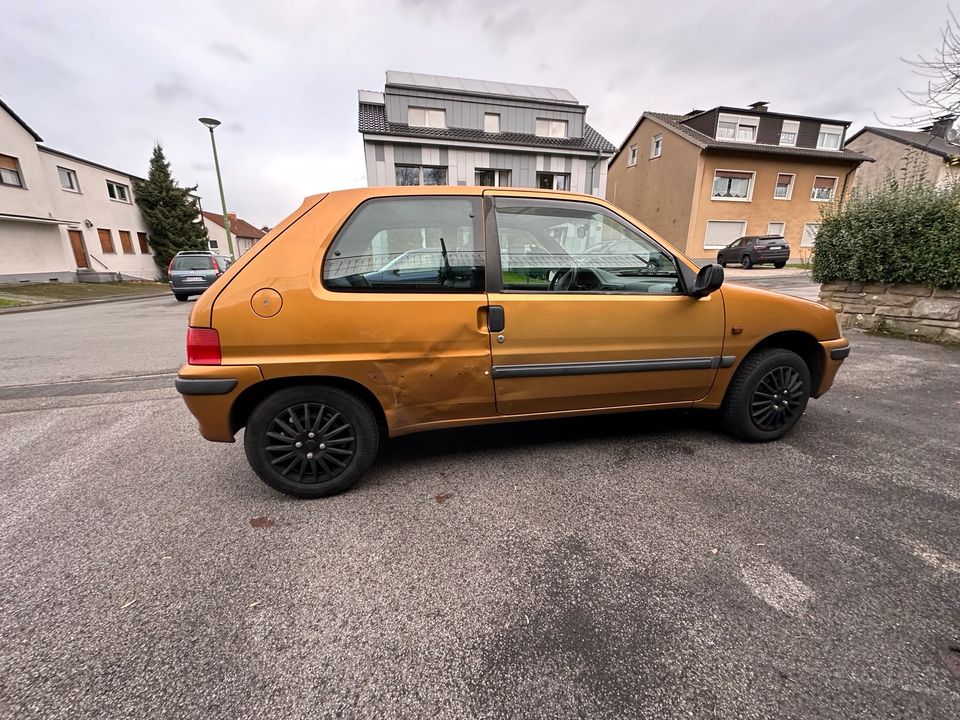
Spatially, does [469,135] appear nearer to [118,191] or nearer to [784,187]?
[784,187]

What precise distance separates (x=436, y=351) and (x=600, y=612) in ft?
4.78

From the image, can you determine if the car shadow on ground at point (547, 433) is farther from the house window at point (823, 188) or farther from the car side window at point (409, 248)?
the house window at point (823, 188)

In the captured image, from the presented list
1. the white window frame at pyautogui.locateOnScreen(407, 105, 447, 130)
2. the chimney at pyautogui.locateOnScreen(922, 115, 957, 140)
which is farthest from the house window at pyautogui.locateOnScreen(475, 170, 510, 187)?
the chimney at pyautogui.locateOnScreen(922, 115, 957, 140)

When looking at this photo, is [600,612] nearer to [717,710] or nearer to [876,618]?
[717,710]

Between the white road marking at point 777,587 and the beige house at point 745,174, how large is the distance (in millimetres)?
23287

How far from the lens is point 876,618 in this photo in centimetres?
162

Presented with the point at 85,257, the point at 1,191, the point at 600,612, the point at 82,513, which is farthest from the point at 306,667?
the point at 85,257

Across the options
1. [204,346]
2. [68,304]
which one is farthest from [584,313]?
[68,304]

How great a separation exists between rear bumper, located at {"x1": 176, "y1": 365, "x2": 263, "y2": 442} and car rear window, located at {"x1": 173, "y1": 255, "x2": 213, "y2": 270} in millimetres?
14158

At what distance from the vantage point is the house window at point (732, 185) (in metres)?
22.2

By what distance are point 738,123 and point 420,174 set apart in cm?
1787

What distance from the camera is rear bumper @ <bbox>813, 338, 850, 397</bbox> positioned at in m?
3.05

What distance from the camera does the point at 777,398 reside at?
9.87ft

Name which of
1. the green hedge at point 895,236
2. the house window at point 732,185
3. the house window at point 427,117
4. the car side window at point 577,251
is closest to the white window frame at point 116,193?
the house window at point 427,117
